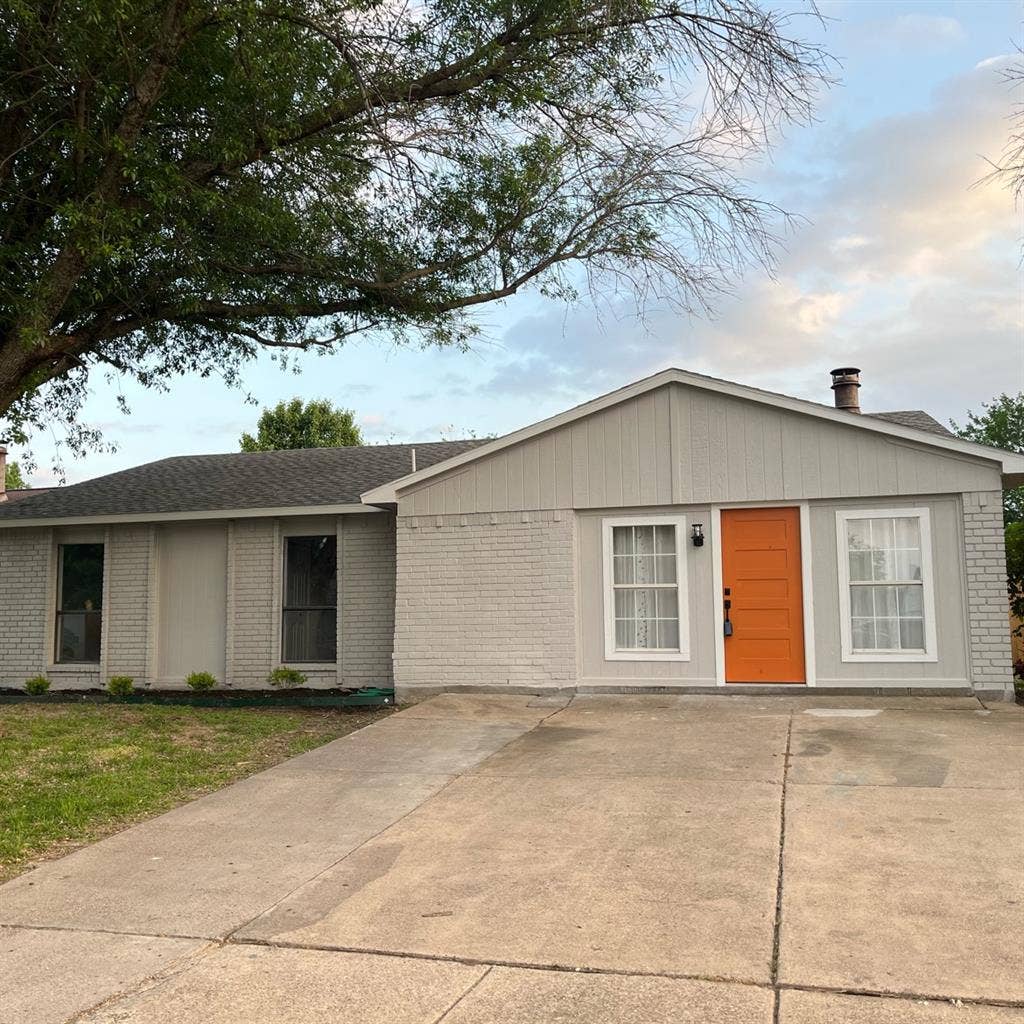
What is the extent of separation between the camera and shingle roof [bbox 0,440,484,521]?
45.7ft

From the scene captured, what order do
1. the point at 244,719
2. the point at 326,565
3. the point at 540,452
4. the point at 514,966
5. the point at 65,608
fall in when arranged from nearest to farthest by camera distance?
the point at 514,966
the point at 244,719
the point at 540,452
the point at 326,565
the point at 65,608

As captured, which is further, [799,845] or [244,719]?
[244,719]

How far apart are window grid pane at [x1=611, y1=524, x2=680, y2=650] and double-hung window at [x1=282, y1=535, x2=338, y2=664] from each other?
451cm

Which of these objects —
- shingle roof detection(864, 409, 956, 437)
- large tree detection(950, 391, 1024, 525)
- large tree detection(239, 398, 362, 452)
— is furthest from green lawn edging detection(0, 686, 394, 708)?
large tree detection(950, 391, 1024, 525)

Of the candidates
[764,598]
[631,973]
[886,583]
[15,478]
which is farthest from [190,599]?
[15,478]

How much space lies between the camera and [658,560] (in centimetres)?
1107

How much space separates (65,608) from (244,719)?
5.73 meters

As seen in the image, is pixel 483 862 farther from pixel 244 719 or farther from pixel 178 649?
pixel 178 649

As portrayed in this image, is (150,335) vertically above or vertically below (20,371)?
above

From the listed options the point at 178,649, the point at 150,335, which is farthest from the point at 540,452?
the point at 178,649

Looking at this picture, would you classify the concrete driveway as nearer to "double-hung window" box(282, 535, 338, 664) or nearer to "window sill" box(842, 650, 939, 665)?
"window sill" box(842, 650, 939, 665)

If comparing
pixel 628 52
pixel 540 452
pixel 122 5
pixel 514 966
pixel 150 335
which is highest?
pixel 628 52

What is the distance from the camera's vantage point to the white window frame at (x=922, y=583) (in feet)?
33.3

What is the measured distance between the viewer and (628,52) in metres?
10.1
